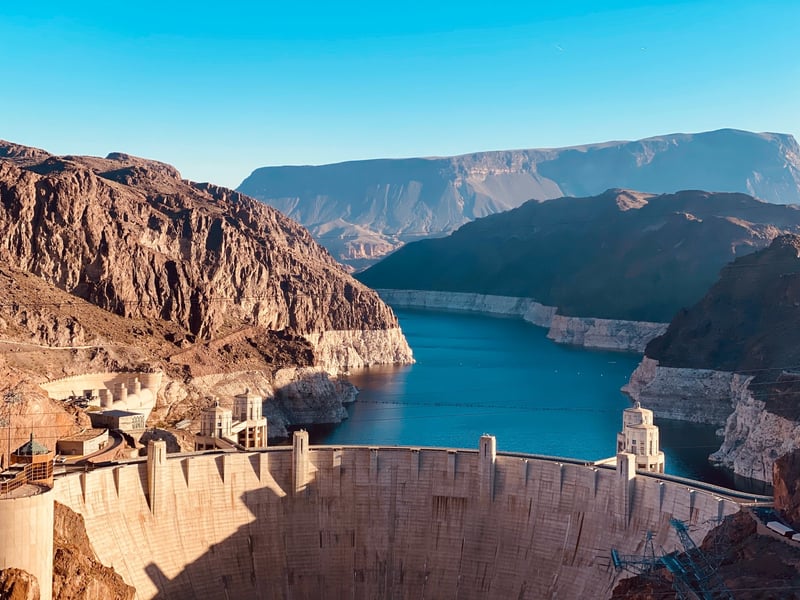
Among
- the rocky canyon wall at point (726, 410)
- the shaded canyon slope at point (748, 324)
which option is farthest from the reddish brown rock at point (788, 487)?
the shaded canyon slope at point (748, 324)

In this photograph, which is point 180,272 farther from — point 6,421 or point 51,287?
point 6,421

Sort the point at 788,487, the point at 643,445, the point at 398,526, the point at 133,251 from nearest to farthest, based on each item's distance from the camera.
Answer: the point at 788,487
the point at 398,526
the point at 643,445
the point at 133,251

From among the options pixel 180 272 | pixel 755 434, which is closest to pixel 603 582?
pixel 755 434

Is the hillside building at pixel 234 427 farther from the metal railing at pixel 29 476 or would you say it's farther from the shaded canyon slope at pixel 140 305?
the metal railing at pixel 29 476

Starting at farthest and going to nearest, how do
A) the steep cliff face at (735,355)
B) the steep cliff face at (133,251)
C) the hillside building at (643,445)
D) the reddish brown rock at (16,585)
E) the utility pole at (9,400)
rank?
the steep cliff face at (133,251)
the steep cliff face at (735,355)
the hillside building at (643,445)
the utility pole at (9,400)
the reddish brown rock at (16,585)

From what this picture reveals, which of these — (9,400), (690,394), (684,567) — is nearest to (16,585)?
(684,567)

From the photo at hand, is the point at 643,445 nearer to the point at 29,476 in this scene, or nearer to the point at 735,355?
the point at 29,476
